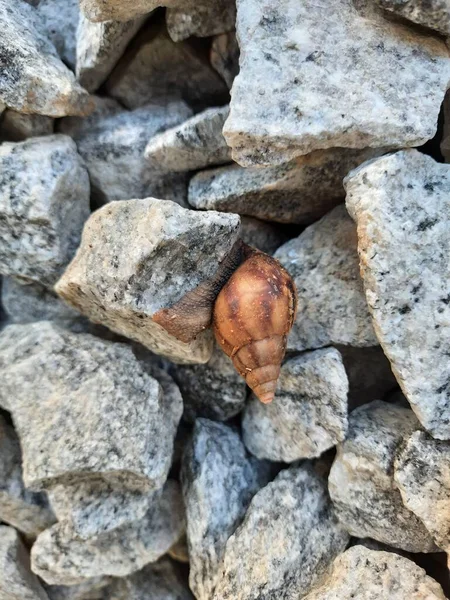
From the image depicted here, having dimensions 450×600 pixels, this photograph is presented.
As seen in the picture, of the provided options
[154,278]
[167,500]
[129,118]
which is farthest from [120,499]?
[129,118]

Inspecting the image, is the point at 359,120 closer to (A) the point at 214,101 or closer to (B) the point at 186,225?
(B) the point at 186,225

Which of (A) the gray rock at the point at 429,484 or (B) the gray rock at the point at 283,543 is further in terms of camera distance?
(B) the gray rock at the point at 283,543

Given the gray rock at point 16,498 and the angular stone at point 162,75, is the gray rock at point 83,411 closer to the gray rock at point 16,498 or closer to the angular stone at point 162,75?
the gray rock at point 16,498

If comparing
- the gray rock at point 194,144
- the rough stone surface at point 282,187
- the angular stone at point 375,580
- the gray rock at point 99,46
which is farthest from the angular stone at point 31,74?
the angular stone at point 375,580

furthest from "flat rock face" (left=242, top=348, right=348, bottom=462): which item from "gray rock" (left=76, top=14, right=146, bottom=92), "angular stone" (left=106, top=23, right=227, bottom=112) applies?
"gray rock" (left=76, top=14, right=146, bottom=92)

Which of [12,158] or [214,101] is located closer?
[12,158]

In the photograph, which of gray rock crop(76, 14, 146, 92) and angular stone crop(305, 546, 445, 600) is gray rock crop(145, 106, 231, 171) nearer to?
gray rock crop(76, 14, 146, 92)
